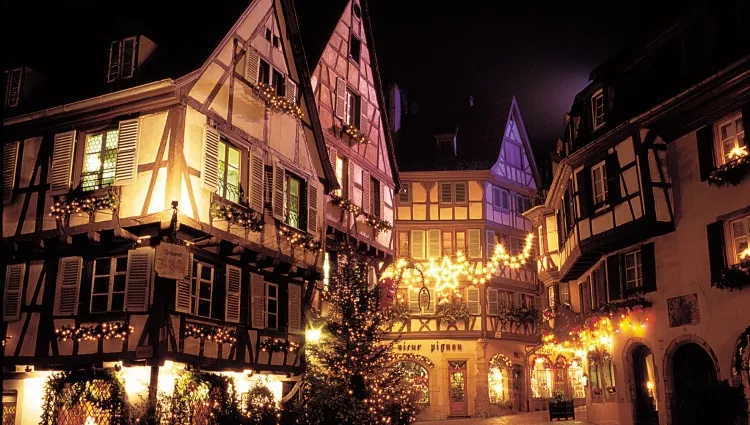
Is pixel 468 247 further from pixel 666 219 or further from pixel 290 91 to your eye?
pixel 290 91

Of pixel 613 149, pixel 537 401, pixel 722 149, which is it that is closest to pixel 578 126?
pixel 613 149

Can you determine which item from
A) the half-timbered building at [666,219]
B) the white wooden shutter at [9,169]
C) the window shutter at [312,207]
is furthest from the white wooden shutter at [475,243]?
the white wooden shutter at [9,169]

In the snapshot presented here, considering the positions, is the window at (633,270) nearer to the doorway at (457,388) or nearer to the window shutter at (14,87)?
the doorway at (457,388)

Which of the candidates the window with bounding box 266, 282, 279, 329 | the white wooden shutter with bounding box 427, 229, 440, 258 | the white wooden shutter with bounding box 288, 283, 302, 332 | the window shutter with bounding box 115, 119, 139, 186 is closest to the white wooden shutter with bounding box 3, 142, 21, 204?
the window shutter with bounding box 115, 119, 139, 186

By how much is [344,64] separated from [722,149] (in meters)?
12.7

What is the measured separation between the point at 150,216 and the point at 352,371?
6868mm

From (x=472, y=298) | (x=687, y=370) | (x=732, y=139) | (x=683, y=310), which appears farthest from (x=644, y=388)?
(x=472, y=298)

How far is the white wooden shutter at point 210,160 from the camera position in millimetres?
17344

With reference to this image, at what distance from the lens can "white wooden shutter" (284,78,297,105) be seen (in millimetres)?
21462

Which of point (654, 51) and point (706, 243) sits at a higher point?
point (654, 51)

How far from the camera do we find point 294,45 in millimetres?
21938

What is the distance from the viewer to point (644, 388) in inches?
944

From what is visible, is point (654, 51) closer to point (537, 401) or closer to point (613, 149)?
point (613, 149)

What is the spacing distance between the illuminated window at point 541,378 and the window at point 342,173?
1999cm
